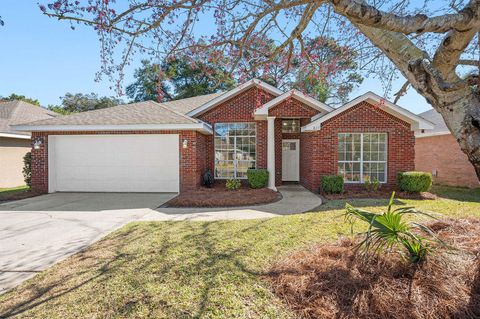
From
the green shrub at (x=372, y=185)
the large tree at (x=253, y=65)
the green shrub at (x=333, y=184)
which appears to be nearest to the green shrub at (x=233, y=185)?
the green shrub at (x=333, y=184)

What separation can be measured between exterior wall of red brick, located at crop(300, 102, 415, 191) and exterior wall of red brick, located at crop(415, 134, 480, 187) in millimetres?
4304

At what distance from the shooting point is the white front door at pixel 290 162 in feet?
45.5

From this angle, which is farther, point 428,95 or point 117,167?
point 117,167

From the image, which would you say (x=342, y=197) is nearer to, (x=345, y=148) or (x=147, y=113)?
(x=345, y=148)

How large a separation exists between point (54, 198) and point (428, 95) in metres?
11.7

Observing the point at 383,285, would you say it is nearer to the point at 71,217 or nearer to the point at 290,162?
the point at 71,217

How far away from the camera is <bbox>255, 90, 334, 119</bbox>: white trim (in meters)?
10.9

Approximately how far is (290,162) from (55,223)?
35.1 ft

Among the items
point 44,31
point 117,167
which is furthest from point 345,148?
point 44,31

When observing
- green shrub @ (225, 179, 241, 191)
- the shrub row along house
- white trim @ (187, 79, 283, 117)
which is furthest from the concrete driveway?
white trim @ (187, 79, 283, 117)

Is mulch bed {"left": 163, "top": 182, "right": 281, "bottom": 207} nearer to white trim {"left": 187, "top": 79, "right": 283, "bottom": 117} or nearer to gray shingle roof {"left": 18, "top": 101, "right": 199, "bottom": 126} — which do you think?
gray shingle roof {"left": 18, "top": 101, "right": 199, "bottom": 126}

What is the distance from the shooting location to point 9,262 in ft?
13.8

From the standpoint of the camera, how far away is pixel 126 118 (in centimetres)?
1112

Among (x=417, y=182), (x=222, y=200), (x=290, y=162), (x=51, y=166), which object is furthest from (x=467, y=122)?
(x=51, y=166)
